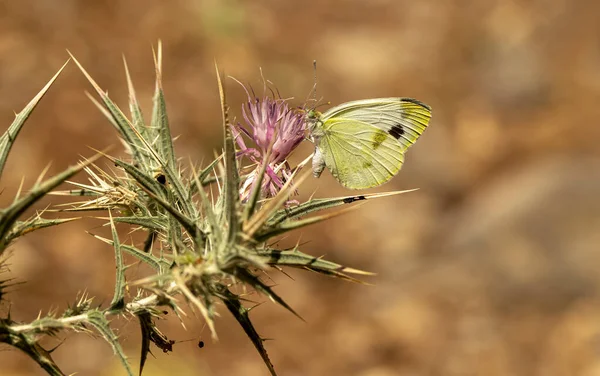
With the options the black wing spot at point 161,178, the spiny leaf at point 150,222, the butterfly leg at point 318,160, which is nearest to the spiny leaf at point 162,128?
the black wing spot at point 161,178

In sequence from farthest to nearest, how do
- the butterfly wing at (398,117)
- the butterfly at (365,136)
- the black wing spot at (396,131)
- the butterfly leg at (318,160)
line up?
the black wing spot at (396,131)
the butterfly wing at (398,117)
the butterfly at (365,136)
the butterfly leg at (318,160)

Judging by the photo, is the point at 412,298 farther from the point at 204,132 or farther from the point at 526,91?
the point at 526,91

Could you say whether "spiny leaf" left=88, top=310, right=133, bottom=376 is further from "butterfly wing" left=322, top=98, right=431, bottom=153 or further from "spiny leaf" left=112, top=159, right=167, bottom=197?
"butterfly wing" left=322, top=98, right=431, bottom=153

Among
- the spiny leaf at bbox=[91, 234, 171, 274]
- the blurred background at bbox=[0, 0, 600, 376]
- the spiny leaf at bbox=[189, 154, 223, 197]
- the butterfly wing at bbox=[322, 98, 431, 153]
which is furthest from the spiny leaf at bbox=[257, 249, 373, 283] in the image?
the blurred background at bbox=[0, 0, 600, 376]

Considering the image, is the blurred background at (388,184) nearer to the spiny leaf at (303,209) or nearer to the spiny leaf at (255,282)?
the spiny leaf at (303,209)

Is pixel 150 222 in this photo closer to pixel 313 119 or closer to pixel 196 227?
pixel 196 227

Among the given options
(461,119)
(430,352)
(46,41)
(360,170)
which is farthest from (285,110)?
(461,119)
